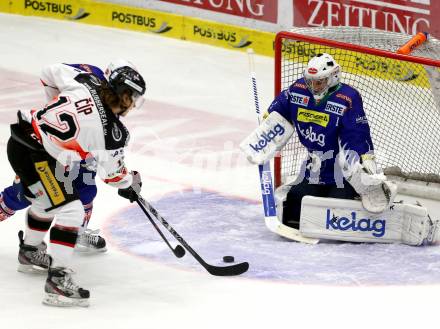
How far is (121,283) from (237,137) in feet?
8.96

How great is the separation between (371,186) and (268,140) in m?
0.61

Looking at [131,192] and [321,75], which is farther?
[321,75]

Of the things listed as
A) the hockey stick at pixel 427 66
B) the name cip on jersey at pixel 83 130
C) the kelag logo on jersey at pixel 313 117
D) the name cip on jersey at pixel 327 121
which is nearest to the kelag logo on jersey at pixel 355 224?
the name cip on jersey at pixel 327 121

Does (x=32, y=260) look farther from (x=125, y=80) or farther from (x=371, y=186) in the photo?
(x=371, y=186)

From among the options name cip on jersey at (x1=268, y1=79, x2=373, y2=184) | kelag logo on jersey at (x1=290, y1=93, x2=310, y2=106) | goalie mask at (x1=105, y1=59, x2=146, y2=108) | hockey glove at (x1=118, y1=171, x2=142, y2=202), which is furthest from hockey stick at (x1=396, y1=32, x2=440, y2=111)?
goalie mask at (x1=105, y1=59, x2=146, y2=108)

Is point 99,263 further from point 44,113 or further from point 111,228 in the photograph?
point 44,113

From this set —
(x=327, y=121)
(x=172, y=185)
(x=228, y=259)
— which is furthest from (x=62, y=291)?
(x=172, y=185)

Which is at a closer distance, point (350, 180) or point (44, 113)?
point (44, 113)

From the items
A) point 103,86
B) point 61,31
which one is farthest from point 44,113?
point 61,31

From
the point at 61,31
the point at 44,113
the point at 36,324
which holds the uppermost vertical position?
the point at 44,113

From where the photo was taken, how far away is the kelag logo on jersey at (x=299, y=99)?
19.0 feet

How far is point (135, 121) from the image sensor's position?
801 centimetres

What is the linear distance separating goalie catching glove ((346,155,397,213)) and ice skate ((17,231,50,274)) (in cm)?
157

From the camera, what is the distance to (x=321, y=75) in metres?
5.60
